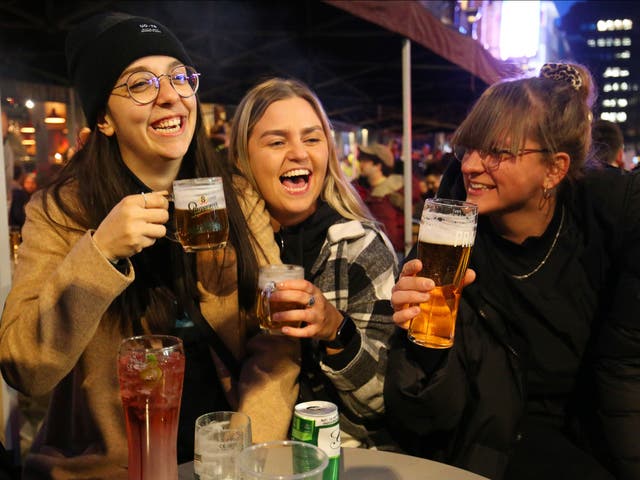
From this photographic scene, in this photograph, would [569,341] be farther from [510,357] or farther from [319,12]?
[319,12]

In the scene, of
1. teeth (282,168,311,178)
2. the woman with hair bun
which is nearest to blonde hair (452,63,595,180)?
the woman with hair bun

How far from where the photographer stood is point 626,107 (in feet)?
438

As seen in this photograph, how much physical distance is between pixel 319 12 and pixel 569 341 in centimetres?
434

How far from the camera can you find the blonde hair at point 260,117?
236 cm

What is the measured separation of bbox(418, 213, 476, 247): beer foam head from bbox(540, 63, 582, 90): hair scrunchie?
3.56 feet

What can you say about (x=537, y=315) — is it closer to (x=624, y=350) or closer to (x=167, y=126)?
(x=624, y=350)

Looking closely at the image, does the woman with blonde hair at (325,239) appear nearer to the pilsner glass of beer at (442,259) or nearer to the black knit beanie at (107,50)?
the pilsner glass of beer at (442,259)

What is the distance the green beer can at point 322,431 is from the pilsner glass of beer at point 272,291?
407mm

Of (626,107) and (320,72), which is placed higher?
(626,107)

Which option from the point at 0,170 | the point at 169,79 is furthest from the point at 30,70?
the point at 169,79

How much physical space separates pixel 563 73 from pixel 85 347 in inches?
80.0

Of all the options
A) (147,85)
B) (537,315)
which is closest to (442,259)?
(537,315)

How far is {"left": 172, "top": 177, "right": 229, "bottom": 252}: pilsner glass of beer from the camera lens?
1690 millimetres

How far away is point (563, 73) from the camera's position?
242cm
